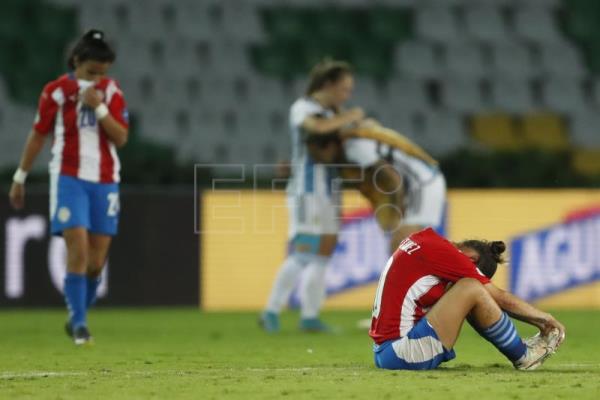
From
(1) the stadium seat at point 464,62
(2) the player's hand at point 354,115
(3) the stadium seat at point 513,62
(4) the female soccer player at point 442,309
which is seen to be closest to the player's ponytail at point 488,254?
(4) the female soccer player at point 442,309

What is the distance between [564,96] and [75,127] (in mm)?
9563

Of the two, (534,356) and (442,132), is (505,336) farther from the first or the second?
(442,132)

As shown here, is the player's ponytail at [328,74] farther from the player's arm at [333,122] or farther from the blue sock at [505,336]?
the blue sock at [505,336]

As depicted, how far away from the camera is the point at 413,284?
5.65 m

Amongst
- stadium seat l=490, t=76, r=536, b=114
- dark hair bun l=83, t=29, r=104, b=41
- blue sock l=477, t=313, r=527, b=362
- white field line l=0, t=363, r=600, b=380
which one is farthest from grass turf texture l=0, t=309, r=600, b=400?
stadium seat l=490, t=76, r=536, b=114

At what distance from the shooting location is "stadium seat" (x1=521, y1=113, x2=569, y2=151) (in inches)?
607

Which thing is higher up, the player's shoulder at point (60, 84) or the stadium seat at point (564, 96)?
the stadium seat at point (564, 96)

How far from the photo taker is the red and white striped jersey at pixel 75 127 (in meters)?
7.49

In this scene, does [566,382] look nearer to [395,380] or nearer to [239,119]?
[395,380]

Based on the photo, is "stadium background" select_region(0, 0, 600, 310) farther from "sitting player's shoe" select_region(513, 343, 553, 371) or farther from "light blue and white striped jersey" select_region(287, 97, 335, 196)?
"sitting player's shoe" select_region(513, 343, 553, 371)

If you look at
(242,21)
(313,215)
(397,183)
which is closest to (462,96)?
(242,21)

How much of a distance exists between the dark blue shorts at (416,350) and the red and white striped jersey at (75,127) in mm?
2515

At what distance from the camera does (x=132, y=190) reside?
1162 cm

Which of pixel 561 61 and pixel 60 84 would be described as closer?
pixel 60 84
